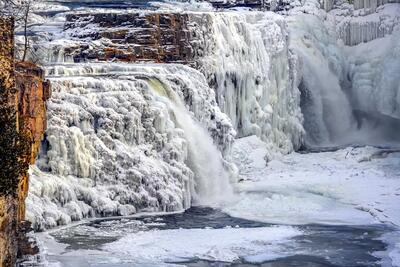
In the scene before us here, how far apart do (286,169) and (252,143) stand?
1.72 m

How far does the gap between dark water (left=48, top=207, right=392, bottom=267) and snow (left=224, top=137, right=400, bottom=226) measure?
0.73 meters

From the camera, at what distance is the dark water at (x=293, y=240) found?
15633mm

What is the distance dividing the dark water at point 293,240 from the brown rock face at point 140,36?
7.27 meters

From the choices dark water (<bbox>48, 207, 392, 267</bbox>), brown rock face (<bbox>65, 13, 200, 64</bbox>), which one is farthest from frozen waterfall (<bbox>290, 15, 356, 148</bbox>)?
dark water (<bbox>48, 207, 392, 267</bbox>)

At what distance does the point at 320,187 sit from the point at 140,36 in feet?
23.1

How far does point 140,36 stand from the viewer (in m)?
26.3

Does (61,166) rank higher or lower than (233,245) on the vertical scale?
higher

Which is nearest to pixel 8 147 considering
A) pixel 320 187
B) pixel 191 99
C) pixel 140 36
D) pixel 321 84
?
pixel 191 99

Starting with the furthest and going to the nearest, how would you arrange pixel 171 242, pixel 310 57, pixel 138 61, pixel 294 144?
pixel 310 57
pixel 294 144
pixel 138 61
pixel 171 242

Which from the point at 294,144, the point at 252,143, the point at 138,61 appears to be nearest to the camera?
the point at 138,61

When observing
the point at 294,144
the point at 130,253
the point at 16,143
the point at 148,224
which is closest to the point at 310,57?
the point at 294,144

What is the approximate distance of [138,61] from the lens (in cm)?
2627

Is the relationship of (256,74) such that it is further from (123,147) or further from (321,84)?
(123,147)

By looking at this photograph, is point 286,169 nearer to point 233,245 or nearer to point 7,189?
point 233,245
